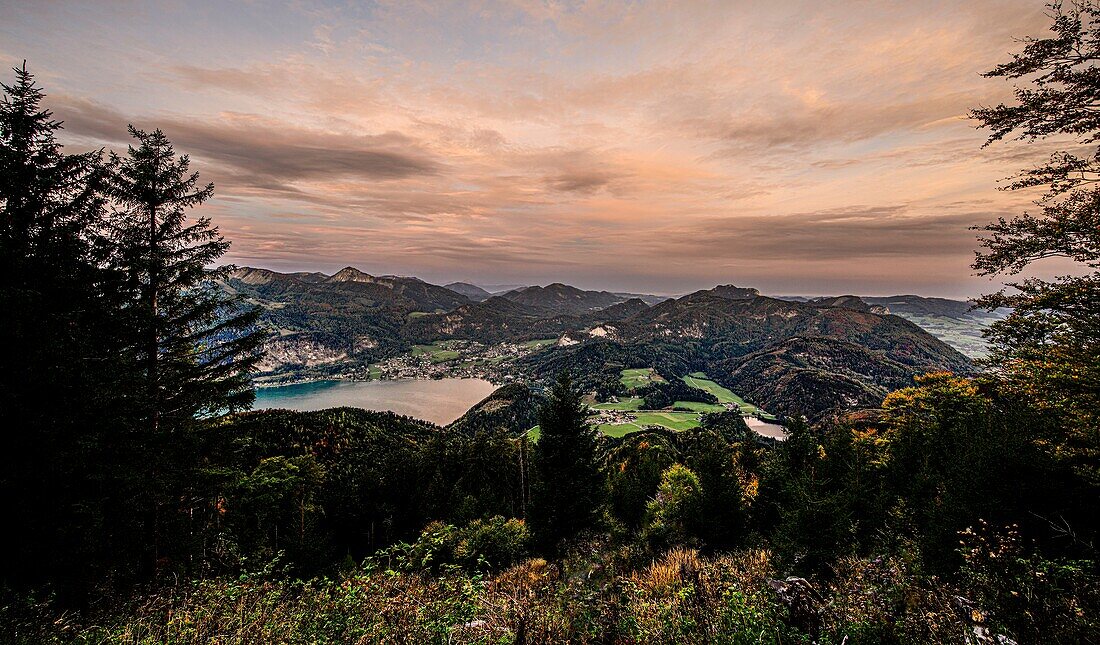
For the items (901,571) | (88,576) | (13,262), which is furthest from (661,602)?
(13,262)

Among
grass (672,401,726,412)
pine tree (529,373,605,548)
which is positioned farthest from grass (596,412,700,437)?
pine tree (529,373,605,548)

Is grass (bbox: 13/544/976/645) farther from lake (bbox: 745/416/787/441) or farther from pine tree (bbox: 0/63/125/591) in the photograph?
lake (bbox: 745/416/787/441)

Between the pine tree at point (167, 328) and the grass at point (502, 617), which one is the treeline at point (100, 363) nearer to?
the pine tree at point (167, 328)

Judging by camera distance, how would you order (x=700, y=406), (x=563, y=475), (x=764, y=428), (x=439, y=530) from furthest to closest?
(x=700, y=406) → (x=764, y=428) → (x=563, y=475) → (x=439, y=530)

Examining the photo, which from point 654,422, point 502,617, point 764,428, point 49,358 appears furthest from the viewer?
point 764,428

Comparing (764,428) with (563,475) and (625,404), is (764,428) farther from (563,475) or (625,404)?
(563,475)

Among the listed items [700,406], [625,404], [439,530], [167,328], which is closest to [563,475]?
[439,530]
